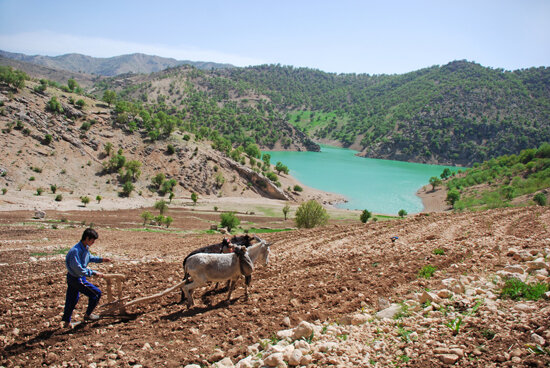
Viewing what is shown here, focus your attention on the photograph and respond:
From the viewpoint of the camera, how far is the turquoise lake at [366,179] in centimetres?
7050

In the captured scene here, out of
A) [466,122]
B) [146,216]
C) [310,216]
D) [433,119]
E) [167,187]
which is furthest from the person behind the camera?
[433,119]

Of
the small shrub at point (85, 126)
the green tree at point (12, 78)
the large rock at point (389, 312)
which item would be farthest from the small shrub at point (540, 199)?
the green tree at point (12, 78)

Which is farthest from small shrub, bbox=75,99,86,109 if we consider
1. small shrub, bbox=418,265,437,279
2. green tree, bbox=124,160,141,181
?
small shrub, bbox=418,265,437,279

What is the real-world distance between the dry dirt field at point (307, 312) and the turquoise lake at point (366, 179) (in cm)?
5429

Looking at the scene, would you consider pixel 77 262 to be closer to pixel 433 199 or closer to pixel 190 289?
pixel 190 289

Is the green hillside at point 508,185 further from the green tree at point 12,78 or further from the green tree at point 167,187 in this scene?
the green tree at point 12,78

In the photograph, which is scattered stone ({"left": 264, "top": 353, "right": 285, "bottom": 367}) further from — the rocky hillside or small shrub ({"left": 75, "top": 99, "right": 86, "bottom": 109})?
small shrub ({"left": 75, "top": 99, "right": 86, "bottom": 109})

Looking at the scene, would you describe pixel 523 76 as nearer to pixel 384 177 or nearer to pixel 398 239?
pixel 384 177

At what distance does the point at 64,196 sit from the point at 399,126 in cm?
15051

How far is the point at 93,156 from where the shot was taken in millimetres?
57250

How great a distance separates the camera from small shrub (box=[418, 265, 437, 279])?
27.5ft

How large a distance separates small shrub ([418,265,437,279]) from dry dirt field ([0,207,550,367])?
0.67ft

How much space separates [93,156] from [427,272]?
60.8 metres

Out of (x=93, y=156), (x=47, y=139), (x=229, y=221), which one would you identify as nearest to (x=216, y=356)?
(x=229, y=221)
